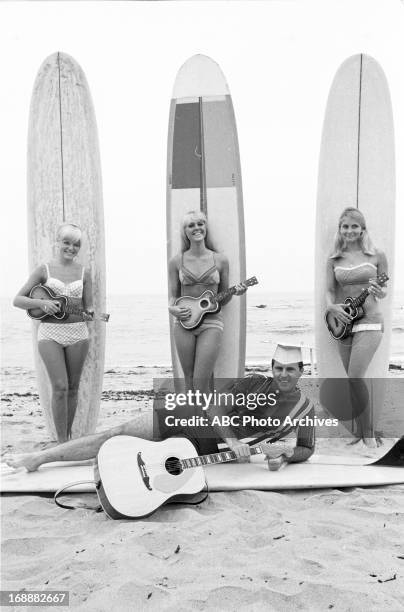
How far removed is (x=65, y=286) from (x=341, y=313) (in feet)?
4.61

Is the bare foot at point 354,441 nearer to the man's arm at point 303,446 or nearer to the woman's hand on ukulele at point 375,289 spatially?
the man's arm at point 303,446

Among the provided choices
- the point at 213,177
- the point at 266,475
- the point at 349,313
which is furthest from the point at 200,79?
the point at 266,475

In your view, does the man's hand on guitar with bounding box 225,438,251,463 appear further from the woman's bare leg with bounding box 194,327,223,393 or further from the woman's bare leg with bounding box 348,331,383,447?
the woman's bare leg with bounding box 348,331,383,447

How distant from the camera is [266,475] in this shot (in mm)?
2523

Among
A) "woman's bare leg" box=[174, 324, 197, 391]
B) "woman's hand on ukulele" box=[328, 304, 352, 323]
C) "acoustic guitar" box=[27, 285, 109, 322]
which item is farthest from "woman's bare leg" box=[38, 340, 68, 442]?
"woman's hand on ukulele" box=[328, 304, 352, 323]

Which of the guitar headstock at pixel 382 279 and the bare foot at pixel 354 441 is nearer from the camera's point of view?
the guitar headstock at pixel 382 279

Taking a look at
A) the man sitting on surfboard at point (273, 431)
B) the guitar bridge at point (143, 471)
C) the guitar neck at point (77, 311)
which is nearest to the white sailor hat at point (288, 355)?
the man sitting on surfboard at point (273, 431)

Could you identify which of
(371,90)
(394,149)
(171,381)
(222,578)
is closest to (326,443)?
(171,381)

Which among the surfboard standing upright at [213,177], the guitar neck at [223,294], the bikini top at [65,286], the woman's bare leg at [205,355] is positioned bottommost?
the woman's bare leg at [205,355]

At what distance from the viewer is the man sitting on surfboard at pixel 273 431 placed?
2.51 meters

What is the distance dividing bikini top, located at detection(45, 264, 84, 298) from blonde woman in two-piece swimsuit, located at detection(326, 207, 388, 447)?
1.29m

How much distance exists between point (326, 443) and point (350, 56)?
2.15 m

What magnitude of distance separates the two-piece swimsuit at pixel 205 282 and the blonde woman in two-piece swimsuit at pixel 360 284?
2.05 feet

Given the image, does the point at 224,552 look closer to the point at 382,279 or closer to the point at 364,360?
the point at 364,360
